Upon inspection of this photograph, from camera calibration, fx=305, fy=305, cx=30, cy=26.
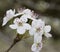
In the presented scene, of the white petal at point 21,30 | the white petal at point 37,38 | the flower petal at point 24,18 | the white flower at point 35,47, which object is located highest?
the flower petal at point 24,18

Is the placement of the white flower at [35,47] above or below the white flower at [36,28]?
below

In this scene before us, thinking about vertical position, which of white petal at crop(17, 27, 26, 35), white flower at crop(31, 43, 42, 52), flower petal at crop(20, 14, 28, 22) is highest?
flower petal at crop(20, 14, 28, 22)

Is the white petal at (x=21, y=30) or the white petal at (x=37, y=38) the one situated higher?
the white petal at (x=21, y=30)

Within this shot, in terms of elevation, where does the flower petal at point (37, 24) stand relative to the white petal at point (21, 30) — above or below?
above

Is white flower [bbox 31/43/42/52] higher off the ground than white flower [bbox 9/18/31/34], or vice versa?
white flower [bbox 9/18/31/34]

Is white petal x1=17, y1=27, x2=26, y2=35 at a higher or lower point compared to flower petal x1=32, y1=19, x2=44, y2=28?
lower

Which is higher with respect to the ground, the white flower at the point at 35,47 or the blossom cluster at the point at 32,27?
the blossom cluster at the point at 32,27

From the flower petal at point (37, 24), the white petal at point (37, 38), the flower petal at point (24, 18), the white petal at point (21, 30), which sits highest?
the flower petal at point (24, 18)

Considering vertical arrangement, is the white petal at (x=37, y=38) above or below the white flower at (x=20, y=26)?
below

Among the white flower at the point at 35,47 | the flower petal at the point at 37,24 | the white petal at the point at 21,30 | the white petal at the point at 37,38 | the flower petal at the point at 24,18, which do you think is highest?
the flower petal at the point at 24,18
